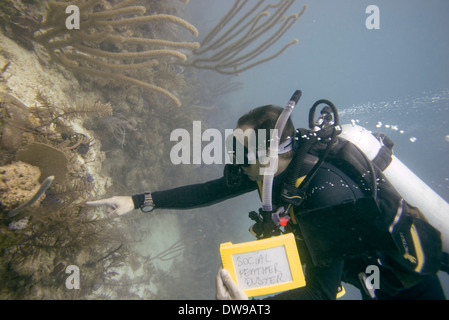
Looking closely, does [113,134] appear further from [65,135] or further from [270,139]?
[270,139]

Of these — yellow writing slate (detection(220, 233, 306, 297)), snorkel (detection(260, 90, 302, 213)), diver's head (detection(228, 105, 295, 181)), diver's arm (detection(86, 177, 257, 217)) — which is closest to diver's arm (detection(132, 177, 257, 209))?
diver's arm (detection(86, 177, 257, 217))

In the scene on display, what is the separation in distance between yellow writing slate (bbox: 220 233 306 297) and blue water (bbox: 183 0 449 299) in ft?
29.7

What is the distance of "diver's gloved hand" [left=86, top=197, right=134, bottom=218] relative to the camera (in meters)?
2.15

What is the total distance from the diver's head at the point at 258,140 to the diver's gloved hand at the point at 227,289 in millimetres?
979

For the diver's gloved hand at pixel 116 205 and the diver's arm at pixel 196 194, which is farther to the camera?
the diver's arm at pixel 196 194

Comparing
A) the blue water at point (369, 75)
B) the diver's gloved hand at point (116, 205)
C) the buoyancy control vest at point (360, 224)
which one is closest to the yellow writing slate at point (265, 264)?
the buoyancy control vest at point (360, 224)

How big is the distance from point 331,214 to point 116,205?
6.76 feet

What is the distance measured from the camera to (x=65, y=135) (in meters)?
2.66

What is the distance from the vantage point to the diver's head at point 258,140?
1886mm

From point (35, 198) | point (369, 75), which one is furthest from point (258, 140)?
point (369, 75)

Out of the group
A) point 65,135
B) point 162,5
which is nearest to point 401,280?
point 65,135

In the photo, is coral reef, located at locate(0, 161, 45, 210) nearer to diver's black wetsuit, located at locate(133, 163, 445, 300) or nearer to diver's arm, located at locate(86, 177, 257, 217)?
diver's arm, located at locate(86, 177, 257, 217)

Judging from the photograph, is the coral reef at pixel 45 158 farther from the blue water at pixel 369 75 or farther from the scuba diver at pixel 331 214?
the blue water at pixel 369 75

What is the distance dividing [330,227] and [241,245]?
640 millimetres
